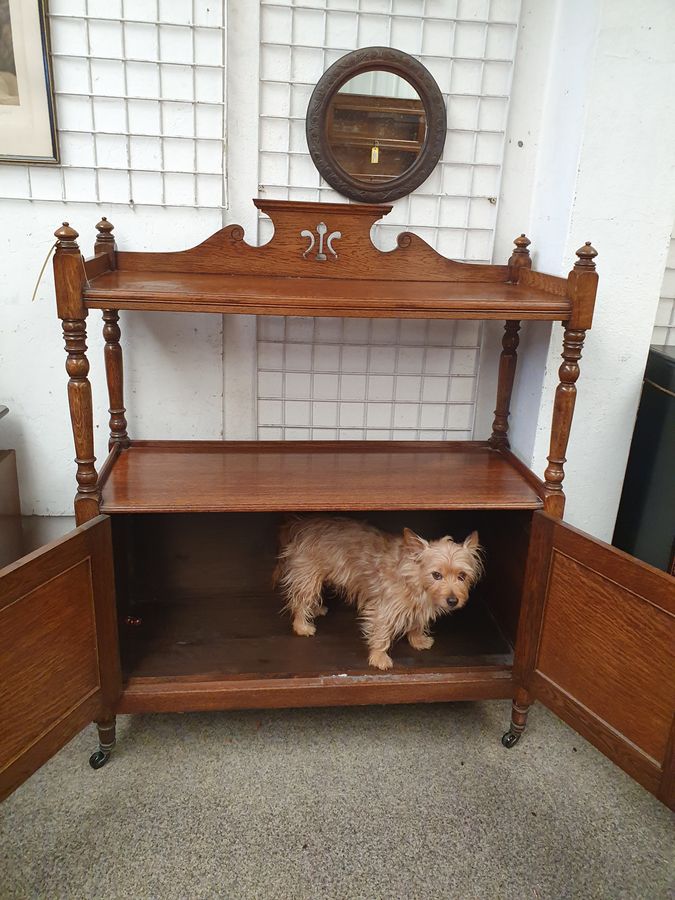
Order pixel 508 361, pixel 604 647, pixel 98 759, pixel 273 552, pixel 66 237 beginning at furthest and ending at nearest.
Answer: pixel 273 552 → pixel 508 361 → pixel 98 759 → pixel 604 647 → pixel 66 237

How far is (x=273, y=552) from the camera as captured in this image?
7.88 ft

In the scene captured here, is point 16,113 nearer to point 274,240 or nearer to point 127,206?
point 127,206

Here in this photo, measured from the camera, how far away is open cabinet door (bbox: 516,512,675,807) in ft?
5.02

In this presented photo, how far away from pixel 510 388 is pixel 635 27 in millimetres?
1122

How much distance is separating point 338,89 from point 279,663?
5.96 feet

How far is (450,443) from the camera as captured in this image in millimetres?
2357

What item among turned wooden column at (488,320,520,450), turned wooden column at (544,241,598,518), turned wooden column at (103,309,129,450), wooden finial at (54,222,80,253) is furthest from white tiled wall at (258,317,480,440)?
wooden finial at (54,222,80,253)

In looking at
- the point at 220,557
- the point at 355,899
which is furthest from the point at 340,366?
the point at 355,899

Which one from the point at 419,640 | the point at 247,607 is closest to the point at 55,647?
the point at 247,607

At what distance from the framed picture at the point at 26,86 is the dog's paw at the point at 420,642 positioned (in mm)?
1905

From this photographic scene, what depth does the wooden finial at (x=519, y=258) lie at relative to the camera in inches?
84.9

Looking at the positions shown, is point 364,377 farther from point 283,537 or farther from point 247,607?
point 247,607

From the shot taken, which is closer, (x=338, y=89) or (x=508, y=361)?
(x=338, y=89)

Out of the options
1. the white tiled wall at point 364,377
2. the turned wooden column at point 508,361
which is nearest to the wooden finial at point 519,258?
the turned wooden column at point 508,361
